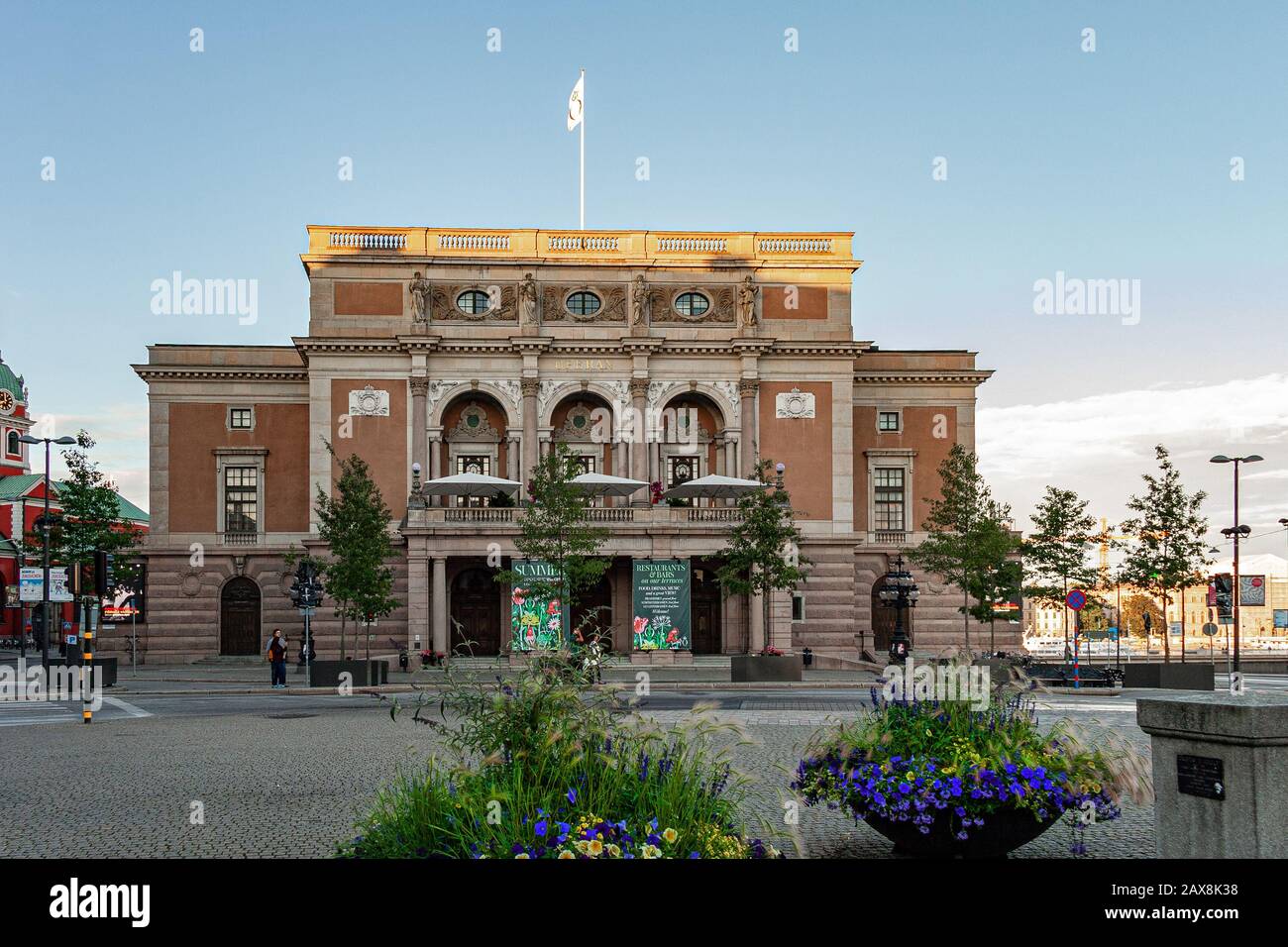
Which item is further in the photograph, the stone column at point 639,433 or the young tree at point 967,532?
the stone column at point 639,433

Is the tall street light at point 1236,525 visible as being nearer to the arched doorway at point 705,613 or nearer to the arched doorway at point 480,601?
the arched doorway at point 705,613

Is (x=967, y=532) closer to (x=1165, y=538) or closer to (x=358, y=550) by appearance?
(x=1165, y=538)

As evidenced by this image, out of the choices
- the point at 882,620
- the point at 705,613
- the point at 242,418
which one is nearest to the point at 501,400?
the point at 242,418

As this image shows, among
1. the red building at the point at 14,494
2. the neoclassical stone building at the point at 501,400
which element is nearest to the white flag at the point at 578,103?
the neoclassical stone building at the point at 501,400

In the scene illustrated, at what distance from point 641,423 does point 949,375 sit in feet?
52.7

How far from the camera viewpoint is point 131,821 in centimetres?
1220

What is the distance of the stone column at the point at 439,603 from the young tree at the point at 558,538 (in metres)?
4.99

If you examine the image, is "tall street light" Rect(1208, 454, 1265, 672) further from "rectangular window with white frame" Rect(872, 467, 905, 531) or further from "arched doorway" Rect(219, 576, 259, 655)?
"arched doorway" Rect(219, 576, 259, 655)

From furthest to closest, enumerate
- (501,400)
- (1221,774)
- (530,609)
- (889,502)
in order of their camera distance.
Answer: (889,502), (501,400), (530,609), (1221,774)

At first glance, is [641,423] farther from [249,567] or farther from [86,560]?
[86,560]

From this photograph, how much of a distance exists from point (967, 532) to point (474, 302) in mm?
23854

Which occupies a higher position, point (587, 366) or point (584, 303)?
point (584, 303)

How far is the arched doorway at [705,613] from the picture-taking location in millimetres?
52219

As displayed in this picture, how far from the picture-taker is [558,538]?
42.3 meters
